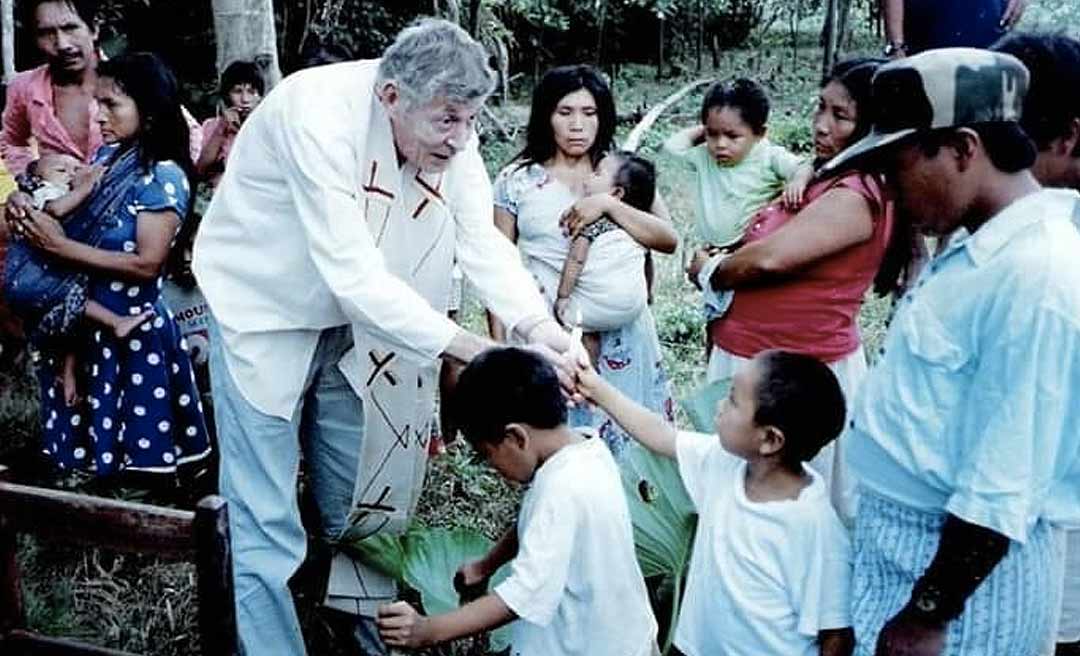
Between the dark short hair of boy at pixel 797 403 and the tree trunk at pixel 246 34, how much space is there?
2.55 metres

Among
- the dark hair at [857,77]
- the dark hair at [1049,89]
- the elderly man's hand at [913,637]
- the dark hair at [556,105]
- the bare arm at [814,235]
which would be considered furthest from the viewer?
the dark hair at [556,105]

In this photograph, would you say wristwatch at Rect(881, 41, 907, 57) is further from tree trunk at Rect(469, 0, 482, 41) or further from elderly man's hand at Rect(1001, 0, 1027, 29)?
tree trunk at Rect(469, 0, 482, 41)

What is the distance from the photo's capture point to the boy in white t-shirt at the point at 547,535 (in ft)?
7.04

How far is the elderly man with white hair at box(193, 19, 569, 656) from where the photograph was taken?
252 centimetres

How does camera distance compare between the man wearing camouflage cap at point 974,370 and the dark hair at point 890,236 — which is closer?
the man wearing camouflage cap at point 974,370

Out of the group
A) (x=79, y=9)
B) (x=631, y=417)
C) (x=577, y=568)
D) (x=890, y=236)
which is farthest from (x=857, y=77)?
(x=79, y=9)

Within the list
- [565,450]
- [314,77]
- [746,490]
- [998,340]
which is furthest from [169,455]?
[998,340]

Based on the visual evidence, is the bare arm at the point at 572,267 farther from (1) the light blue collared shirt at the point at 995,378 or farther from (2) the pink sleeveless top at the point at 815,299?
(1) the light blue collared shirt at the point at 995,378

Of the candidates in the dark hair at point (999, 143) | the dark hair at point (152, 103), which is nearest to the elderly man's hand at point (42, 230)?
the dark hair at point (152, 103)

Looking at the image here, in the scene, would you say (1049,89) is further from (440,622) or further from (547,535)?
(440,622)

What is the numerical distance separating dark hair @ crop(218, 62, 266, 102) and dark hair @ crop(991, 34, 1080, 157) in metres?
2.68

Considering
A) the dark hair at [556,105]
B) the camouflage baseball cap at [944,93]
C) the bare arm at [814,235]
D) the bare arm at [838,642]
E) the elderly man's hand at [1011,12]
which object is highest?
the elderly man's hand at [1011,12]

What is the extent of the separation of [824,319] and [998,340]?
3.92ft

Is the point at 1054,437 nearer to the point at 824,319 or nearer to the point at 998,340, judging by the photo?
the point at 998,340
